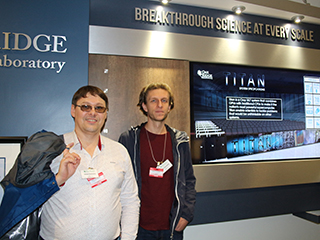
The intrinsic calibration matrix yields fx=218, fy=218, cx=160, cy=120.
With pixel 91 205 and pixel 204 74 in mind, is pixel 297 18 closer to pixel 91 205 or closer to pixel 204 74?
pixel 204 74

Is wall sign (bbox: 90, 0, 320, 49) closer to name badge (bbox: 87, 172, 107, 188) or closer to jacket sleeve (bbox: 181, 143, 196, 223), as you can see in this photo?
jacket sleeve (bbox: 181, 143, 196, 223)

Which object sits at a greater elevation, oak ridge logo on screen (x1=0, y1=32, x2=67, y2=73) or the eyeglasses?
oak ridge logo on screen (x1=0, y1=32, x2=67, y2=73)

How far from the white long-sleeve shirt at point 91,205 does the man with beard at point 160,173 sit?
0.31 m

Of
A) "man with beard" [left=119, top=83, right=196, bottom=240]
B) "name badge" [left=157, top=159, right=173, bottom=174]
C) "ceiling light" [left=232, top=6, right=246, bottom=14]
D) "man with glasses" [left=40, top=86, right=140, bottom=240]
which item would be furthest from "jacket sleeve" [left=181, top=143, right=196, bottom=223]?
"ceiling light" [left=232, top=6, right=246, bottom=14]

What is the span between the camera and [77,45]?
7.73 feet

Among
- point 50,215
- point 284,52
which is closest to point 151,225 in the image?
point 50,215

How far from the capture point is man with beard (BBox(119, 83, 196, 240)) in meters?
1.89

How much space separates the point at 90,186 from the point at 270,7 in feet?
10.0

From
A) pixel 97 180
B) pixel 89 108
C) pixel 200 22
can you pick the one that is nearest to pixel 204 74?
pixel 200 22

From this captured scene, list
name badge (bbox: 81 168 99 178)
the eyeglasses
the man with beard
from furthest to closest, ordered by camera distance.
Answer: the man with beard → the eyeglasses → name badge (bbox: 81 168 99 178)

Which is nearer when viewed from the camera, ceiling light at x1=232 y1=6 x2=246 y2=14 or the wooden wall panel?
the wooden wall panel

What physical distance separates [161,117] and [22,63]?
1.54 meters

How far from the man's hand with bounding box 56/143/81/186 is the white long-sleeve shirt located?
10 centimetres

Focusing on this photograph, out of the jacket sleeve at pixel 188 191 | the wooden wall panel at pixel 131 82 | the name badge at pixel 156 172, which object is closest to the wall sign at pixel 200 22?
the wooden wall panel at pixel 131 82
